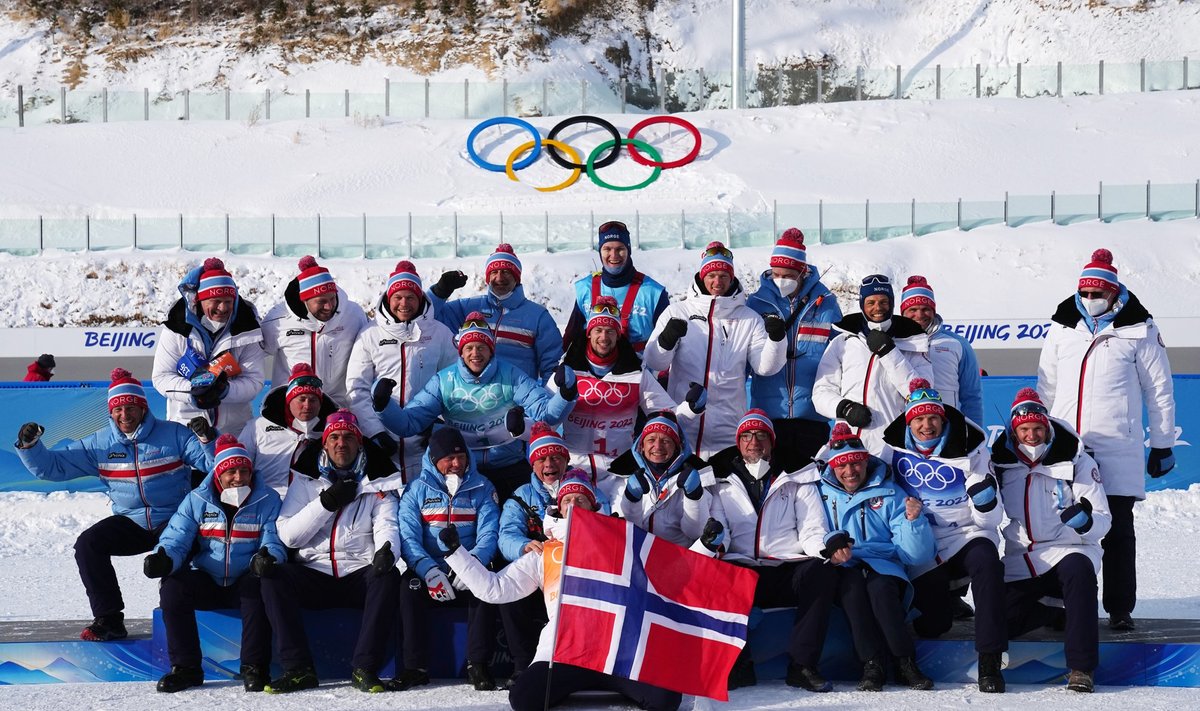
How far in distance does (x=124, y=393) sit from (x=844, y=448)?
3.86 m

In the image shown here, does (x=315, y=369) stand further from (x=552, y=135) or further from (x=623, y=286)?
(x=552, y=135)

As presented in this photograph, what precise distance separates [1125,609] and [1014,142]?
3128 centimetres

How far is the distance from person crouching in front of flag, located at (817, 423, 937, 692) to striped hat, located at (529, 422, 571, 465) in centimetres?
132

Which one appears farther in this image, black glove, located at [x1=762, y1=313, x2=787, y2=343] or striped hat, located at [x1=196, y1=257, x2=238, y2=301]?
striped hat, located at [x1=196, y1=257, x2=238, y2=301]

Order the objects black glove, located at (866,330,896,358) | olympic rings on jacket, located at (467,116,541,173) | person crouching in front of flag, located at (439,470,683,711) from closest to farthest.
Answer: person crouching in front of flag, located at (439,470,683,711), black glove, located at (866,330,896,358), olympic rings on jacket, located at (467,116,541,173)

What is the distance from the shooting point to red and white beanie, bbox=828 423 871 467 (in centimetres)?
681

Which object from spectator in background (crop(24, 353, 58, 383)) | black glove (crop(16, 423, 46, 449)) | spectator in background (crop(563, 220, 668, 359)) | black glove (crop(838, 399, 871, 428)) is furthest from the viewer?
spectator in background (crop(24, 353, 58, 383))

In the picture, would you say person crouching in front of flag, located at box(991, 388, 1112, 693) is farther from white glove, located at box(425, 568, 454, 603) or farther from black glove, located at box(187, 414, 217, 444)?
black glove, located at box(187, 414, 217, 444)

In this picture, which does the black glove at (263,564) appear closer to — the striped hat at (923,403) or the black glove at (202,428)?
the black glove at (202,428)

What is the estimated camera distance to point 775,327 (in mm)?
7824

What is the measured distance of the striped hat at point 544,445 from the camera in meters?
6.91

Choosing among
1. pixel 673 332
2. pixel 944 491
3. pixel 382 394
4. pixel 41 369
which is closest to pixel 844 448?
pixel 944 491

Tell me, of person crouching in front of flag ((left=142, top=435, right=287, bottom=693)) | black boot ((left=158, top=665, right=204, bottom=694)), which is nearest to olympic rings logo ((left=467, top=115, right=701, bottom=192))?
person crouching in front of flag ((left=142, top=435, right=287, bottom=693))

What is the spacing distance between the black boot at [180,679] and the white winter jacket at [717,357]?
2999 mm
